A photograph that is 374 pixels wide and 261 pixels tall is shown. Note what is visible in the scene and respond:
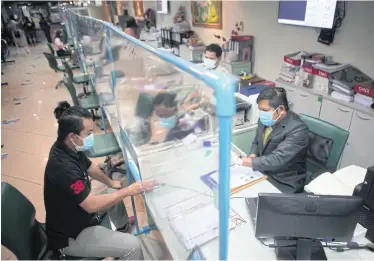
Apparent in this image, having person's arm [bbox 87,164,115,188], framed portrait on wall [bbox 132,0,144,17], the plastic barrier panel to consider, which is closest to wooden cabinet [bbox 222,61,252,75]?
the plastic barrier panel

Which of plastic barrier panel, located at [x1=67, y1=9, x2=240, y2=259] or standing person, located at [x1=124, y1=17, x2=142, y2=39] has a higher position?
standing person, located at [x1=124, y1=17, x2=142, y2=39]

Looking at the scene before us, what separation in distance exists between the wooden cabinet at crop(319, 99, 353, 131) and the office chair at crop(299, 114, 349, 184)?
2.62 ft

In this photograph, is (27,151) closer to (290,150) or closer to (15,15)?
(290,150)

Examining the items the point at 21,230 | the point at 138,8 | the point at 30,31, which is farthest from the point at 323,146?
the point at 30,31

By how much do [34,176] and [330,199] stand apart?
2944 mm

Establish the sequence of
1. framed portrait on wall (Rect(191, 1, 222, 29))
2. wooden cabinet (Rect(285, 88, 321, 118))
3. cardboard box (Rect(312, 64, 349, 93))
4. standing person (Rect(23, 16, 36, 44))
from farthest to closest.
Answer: standing person (Rect(23, 16, 36, 44)), framed portrait on wall (Rect(191, 1, 222, 29)), wooden cabinet (Rect(285, 88, 321, 118)), cardboard box (Rect(312, 64, 349, 93))

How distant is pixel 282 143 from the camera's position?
5.35ft

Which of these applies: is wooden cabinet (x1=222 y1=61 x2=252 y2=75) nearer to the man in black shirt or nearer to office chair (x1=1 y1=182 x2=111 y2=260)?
the man in black shirt

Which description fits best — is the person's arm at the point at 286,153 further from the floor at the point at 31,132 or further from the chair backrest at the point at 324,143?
the floor at the point at 31,132

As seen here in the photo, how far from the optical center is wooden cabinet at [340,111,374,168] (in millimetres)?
2189

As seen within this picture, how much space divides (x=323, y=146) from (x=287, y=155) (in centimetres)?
31

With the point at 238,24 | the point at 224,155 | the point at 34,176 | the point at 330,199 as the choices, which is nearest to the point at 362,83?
the point at 330,199

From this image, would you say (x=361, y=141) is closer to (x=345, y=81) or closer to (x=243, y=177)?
(x=345, y=81)

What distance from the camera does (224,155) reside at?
570 mm
